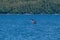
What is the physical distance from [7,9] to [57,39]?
47.2 m

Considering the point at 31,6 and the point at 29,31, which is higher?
the point at 29,31

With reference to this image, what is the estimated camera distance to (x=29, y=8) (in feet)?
221

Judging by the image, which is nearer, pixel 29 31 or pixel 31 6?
pixel 29 31

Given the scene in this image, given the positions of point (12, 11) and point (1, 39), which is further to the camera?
point (12, 11)

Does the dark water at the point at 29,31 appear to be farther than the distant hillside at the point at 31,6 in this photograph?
No

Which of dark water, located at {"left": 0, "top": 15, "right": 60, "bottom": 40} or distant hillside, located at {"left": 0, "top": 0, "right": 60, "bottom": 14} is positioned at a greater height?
dark water, located at {"left": 0, "top": 15, "right": 60, "bottom": 40}

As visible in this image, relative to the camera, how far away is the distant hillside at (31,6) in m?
65.2

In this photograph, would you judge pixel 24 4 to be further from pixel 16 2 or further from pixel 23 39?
pixel 23 39

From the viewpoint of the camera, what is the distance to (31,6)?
68375 millimetres

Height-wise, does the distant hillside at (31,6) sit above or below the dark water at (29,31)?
below

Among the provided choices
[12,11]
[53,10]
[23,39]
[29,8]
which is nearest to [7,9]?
[12,11]

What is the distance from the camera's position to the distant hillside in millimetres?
65250

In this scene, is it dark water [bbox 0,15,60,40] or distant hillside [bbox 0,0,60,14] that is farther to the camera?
distant hillside [bbox 0,0,60,14]

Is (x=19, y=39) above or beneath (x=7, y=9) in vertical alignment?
above
